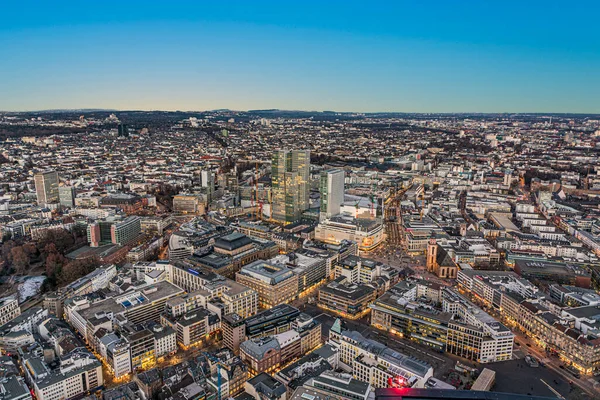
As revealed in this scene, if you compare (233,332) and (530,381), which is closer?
(530,381)

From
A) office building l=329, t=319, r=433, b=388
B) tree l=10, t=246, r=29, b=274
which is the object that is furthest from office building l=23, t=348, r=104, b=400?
tree l=10, t=246, r=29, b=274

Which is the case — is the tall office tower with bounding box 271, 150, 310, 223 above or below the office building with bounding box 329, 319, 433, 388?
above

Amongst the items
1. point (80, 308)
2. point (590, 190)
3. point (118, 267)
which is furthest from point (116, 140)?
point (590, 190)

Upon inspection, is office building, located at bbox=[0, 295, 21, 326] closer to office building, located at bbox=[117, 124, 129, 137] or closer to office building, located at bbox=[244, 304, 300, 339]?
office building, located at bbox=[244, 304, 300, 339]

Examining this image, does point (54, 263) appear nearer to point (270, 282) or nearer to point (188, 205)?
point (270, 282)

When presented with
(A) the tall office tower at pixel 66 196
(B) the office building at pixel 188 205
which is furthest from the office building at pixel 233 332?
(A) the tall office tower at pixel 66 196

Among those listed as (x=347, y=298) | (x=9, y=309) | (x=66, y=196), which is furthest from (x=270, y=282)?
(x=66, y=196)
